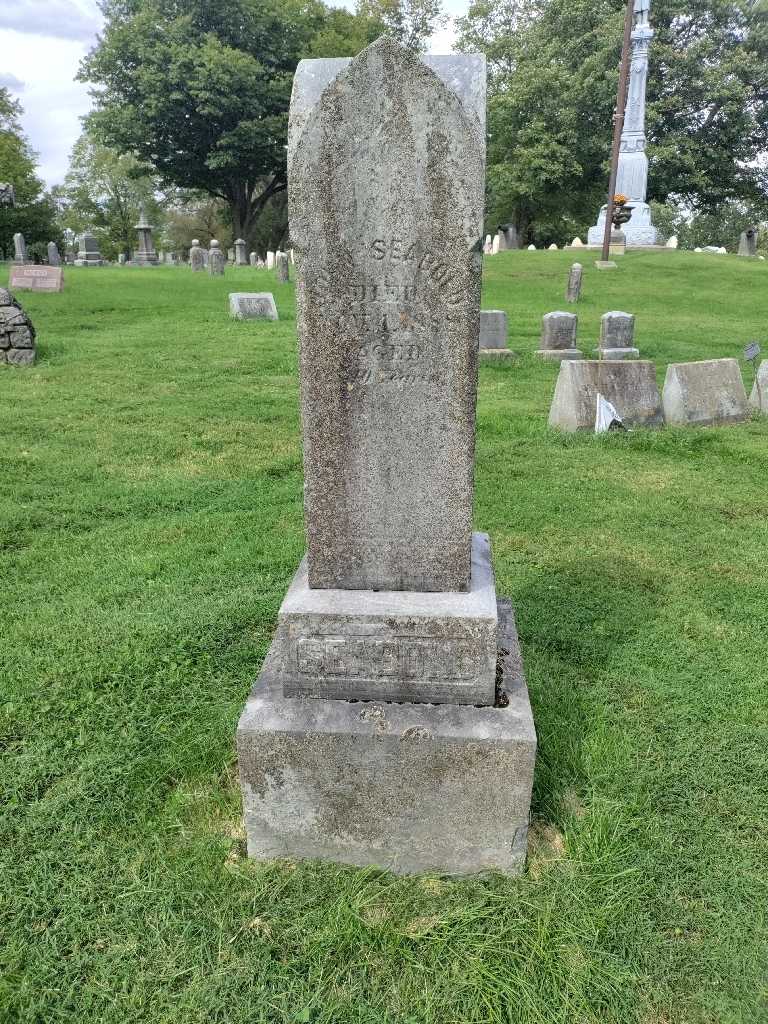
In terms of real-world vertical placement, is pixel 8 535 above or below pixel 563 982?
above

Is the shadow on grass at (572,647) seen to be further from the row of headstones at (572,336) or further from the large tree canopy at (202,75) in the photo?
the large tree canopy at (202,75)

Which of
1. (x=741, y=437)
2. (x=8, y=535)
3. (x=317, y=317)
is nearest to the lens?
(x=317, y=317)

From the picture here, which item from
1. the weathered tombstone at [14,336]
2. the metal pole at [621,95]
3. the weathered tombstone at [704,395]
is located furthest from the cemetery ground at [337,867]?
the metal pole at [621,95]

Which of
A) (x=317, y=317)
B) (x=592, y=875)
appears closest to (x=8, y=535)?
(x=317, y=317)

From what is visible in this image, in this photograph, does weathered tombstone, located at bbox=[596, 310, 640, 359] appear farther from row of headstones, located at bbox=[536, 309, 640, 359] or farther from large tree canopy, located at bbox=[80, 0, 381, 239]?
large tree canopy, located at bbox=[80, 0, 381, 239]

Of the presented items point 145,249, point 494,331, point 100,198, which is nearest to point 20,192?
point 145,249

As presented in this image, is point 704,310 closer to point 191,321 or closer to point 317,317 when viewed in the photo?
point 191,321

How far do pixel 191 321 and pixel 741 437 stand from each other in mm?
10737

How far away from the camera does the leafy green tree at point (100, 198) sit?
54031 millimetres

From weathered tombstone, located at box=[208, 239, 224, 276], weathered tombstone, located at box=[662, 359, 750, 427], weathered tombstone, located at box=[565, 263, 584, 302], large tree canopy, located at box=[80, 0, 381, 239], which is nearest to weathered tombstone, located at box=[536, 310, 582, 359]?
weathered tombstone, located at box=[662, 359, 750, 427]

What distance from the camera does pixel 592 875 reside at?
2.43 meters

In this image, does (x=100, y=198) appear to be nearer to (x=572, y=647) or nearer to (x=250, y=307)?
(x=250, y=307)

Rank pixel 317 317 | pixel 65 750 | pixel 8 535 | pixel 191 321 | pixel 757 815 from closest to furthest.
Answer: pixel 317 317 < pixel 757 815 < pixel 65 750 < pixel 8 535 < pixel 191 321

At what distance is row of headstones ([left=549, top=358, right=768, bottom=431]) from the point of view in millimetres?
7801
